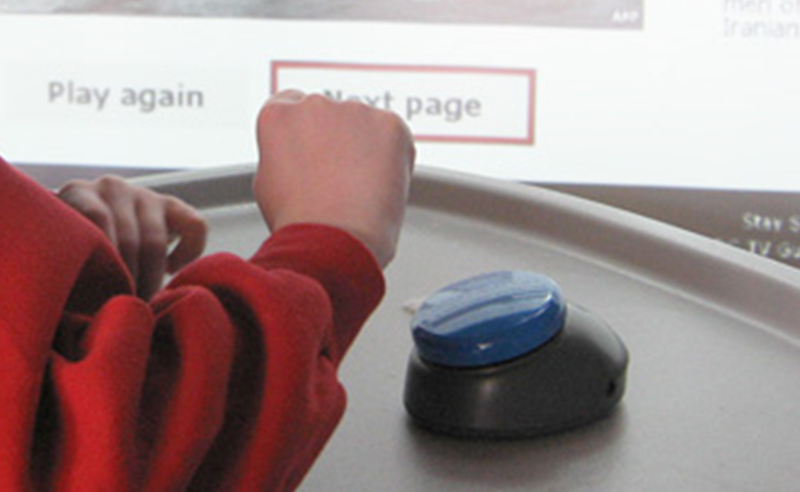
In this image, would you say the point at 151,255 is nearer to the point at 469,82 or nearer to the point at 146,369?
the point at 146,369

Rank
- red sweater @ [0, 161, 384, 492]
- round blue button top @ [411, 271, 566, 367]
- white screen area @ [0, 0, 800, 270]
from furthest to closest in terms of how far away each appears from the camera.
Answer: white screen area @ [0, 0, 800, 270] < round blue button top @ [411, 271, 566, 367] < red sweater @ [0, 161, 384, 492]

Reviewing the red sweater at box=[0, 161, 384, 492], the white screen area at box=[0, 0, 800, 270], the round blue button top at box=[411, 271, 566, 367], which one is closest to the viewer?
the red sweater at box=[0, 161, 384, 492]

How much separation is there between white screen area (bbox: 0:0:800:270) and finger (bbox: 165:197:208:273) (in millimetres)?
613

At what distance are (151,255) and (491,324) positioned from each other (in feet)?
0.44

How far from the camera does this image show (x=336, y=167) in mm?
450

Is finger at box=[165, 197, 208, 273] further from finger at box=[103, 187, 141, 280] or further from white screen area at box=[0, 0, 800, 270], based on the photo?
white screen area at box=[0, 0, 800, 270]

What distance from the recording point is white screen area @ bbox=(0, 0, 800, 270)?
1.08m

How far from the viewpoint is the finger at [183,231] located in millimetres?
463

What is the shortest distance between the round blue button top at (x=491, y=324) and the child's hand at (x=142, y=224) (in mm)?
101

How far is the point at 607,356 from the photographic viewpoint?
43 cm

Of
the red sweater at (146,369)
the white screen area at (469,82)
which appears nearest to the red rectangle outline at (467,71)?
the white screen area at (469,82)

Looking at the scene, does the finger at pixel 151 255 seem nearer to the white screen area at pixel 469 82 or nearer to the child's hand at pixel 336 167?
the child's hand at pixel 336 167

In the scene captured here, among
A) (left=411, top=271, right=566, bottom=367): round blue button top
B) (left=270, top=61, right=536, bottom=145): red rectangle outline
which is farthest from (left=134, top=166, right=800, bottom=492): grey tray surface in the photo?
(left=270, top=61, right=536, bottom=145): red rectangle outline

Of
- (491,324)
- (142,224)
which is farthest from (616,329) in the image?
(142,224)
